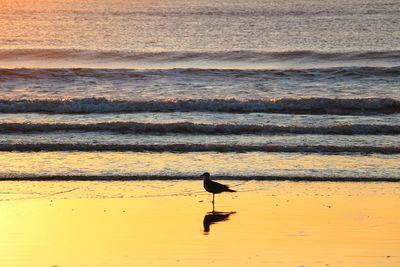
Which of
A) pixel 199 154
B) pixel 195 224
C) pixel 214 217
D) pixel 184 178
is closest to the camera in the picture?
pixel 195 224

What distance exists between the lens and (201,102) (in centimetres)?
2430

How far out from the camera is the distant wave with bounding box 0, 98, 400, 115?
23.7 m

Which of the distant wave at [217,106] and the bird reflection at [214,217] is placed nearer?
the bird reflection at [214,217]

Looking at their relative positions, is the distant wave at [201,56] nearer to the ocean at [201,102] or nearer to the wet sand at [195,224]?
the ocean at [201,102]

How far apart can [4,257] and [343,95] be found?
16941 mm

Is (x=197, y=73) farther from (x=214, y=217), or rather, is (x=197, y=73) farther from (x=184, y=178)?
(x=214, y=217)

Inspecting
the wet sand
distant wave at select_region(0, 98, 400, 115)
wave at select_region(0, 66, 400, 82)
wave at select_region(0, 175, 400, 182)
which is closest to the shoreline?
wave at select_region(0, 175, 400, 182)

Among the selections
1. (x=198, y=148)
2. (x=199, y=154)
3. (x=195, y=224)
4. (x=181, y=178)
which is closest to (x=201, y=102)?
(x=198, y=148)

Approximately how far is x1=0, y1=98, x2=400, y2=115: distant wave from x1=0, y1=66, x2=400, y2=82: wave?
5.44m

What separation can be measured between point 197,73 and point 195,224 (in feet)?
60.6

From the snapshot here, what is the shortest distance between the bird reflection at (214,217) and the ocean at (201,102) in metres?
2.50

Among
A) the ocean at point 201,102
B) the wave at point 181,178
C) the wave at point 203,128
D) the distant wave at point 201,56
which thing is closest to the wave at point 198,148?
the ocean at point 201,102

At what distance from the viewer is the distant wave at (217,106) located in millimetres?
23719

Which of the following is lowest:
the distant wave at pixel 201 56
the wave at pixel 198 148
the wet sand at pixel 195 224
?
the wet sand at pixel 195 224
